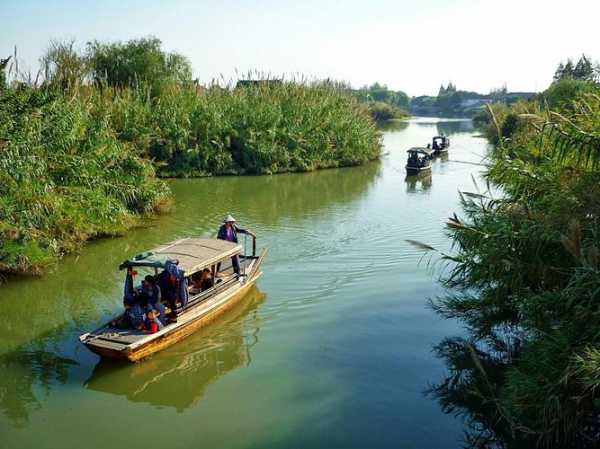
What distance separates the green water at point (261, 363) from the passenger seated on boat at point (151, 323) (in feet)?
2.11

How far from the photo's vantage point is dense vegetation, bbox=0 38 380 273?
47.6ft

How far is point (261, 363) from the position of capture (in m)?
11.0

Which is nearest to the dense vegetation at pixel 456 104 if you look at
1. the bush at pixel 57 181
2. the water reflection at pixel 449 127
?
the water reflection at pixel 449 127

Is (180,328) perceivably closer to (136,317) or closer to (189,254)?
(136,317)

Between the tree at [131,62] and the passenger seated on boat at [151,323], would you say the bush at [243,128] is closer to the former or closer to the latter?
the tree at [131,62]

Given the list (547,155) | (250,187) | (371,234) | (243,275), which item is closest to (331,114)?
(250,187)

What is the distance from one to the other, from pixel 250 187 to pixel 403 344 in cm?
1964

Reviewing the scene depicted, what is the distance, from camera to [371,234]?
20.4 meters

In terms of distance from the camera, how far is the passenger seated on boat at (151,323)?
34.8 ft

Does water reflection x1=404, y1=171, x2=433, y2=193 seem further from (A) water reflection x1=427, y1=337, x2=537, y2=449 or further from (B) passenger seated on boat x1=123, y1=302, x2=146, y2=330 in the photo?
(B) passenger seated on boat x1=123, y1=302, x2=146, y2=330

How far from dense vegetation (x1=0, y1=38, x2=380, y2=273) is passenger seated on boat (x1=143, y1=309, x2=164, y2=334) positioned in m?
5.19

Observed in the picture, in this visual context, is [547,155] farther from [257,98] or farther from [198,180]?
[257,98]

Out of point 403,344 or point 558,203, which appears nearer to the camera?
point 558,203

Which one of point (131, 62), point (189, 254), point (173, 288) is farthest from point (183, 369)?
point (131, 62)
